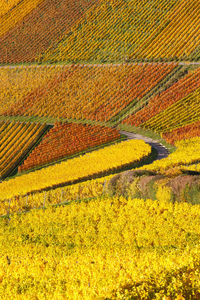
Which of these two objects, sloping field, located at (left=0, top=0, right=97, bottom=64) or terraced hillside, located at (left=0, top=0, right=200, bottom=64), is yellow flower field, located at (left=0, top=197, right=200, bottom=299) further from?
sloping field, located at (left=0, top=0, right=97, bottom=64)

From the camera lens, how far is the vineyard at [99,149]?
20.5 metres

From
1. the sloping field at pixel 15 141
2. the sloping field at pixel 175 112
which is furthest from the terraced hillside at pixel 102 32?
the sloping field at pixel 15 141

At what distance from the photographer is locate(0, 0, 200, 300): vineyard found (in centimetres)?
2053

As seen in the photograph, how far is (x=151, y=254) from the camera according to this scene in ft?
68.7

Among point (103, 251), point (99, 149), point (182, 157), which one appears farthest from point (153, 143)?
point (103, 251)

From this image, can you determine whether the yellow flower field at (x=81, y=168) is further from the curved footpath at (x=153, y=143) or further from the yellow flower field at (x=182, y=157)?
the yellow flower field at (x=182, y=157)

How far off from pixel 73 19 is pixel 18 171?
4627cm

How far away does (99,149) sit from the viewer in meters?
56.3

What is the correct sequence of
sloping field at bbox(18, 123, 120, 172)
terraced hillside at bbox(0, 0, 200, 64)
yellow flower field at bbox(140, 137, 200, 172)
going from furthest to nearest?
terraced hillside at bbox(0, 0, 200, 64), sloping field at bbox(18, 123, 120, 172), yellow flower field at bbox(140, 137, 200, 172)

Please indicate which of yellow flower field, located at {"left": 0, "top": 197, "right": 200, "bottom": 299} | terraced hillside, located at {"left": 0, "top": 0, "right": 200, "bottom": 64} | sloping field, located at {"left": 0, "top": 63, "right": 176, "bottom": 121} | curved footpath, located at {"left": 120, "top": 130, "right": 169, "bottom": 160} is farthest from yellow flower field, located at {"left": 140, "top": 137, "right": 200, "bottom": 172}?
terraced hillside, located at {"left": 0, "top": 0, "right": 200, "bottom": 64}

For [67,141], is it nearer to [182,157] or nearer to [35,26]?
[182,157]

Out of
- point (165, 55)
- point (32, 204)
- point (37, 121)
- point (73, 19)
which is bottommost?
point (32, 204)

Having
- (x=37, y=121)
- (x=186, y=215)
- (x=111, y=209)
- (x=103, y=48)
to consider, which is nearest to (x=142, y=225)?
(x=186, y=215)

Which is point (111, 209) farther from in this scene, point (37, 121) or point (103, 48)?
point (103, 48)
